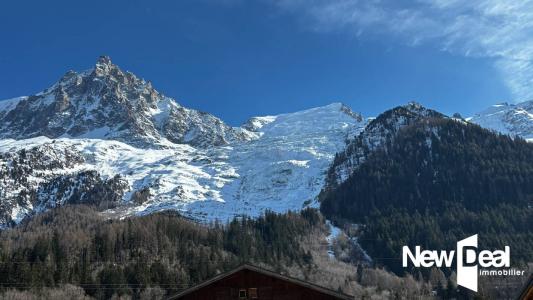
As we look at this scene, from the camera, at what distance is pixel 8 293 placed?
162 meters

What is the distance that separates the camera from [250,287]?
61.6 metres

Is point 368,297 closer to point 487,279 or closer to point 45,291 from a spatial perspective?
point 487,279

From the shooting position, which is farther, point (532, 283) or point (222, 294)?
point (222, 294)

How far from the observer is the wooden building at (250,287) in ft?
200

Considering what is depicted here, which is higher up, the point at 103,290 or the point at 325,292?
the point at 325,292

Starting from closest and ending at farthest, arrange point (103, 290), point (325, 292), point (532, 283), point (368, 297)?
point (532, 283), point (325, 292), point (103, 290), point (368, 297)

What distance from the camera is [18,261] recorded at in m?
183

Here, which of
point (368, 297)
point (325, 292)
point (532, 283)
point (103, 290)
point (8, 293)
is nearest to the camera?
point (532, 283)

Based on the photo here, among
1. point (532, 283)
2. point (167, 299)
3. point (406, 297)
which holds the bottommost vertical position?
point (406, 297)

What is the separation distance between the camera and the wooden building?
60844 mm

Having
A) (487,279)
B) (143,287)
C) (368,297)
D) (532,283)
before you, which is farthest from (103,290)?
(532,283)

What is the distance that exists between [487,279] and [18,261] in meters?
138

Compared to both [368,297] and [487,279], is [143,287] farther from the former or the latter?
[487,279]

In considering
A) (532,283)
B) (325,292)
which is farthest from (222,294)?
(532,283)
